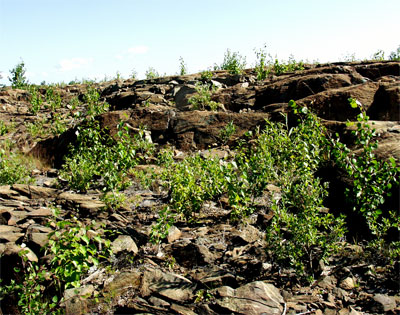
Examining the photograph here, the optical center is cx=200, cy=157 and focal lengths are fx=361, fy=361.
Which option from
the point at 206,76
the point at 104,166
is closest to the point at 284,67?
the point at 206,76

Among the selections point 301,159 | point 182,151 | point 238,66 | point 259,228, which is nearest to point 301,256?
point 259,228

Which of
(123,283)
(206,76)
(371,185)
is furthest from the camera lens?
(206,76)

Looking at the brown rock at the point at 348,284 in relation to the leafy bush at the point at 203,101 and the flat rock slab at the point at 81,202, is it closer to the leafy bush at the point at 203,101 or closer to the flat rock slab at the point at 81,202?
the flat rock slab at the point at 81,202

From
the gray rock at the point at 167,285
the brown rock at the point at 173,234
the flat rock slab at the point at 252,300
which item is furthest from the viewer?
the brown rock at the point at 173,234

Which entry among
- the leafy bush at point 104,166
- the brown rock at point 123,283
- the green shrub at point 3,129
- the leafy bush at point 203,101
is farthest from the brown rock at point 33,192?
the green shrub at point 3,129

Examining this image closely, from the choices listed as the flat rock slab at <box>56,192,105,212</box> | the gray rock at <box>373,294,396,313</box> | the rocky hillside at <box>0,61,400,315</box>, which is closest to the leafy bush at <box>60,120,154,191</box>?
the rocky hillside at <box>0,61,400,315</box>

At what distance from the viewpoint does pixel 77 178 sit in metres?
6.47

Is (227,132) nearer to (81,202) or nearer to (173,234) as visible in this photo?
(81,202)

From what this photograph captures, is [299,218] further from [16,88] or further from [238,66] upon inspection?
[16,88]

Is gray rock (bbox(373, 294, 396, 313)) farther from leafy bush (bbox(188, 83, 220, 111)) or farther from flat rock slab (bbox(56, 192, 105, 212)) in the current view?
leafy bush (bbox(188, 83, 220, 111))

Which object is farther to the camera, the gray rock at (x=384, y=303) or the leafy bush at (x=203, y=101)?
the leafy bush at (x=203, y=101)

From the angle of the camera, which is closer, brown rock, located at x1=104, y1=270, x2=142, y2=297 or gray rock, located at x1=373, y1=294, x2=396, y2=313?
gray rock, located at x1=373, y1=294, x2=396, y2=313

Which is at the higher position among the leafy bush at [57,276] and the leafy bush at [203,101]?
the leafy bush at [203,101]

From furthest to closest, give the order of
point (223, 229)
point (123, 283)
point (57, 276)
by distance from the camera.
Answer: point (223, 229) → point (123, 283) → point (57, 276)
